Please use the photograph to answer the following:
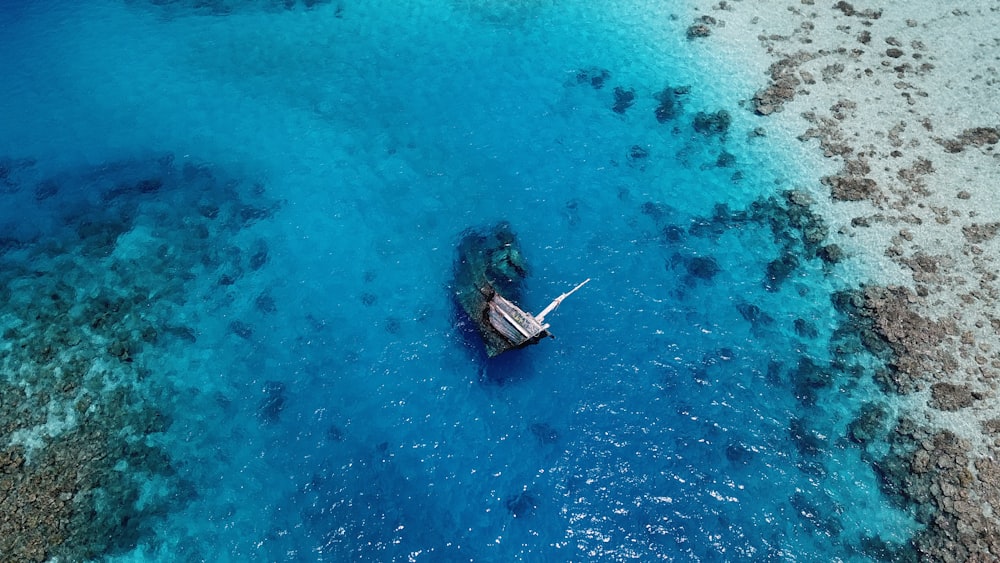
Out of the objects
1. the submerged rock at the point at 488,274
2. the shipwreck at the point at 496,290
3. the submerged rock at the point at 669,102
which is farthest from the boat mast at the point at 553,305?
the submerged rock at the point at 669,102

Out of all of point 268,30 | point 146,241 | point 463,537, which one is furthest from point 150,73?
point 463,537

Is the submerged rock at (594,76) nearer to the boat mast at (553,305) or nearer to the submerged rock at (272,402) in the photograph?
the boat mast at (553,305)

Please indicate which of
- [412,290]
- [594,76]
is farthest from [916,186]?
[412,290]

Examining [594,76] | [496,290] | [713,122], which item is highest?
[594,76]

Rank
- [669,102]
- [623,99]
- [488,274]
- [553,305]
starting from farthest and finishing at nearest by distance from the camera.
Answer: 1. [623,99]
2. [669,102]
3. [488,274]
4. [553,305]

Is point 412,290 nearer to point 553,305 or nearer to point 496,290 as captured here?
point 496,290

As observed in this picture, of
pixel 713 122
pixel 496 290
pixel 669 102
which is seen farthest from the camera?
pixel 669 102
